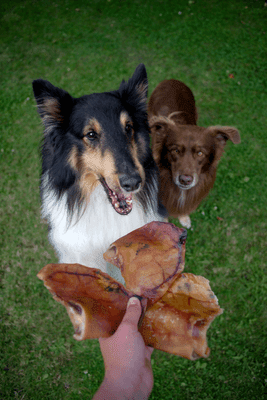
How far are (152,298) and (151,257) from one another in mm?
282

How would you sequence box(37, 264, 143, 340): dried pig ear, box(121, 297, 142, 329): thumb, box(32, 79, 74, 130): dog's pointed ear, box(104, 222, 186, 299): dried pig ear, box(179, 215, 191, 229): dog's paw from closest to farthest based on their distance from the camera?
box(121, 297, 142, 329): thumb
box(37, 264, 143, 340): dried pig ear
box(104, 222, 186, 299): dried pig ear
box(32, 79, 74, 130): dog's pointed ear
box(179, 215, 191, 229): dog's paw

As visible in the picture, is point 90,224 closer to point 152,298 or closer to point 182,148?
point 152,298

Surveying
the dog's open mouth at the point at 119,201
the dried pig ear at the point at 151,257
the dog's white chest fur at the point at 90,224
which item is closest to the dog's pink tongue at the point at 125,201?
the dog's open mouth at the point at 119,201

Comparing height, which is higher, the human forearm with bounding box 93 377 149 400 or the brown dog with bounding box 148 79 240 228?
the brown dog with bounding box 148 79 240 228

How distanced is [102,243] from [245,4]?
21.4 feet

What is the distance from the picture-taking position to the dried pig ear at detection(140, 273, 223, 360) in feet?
5.37

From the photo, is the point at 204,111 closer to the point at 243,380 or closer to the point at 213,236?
the point at 213,236

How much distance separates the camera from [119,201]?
7.76 feet

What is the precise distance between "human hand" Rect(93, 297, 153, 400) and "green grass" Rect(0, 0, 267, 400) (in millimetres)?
2312

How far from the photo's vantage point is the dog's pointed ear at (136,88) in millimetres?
2336

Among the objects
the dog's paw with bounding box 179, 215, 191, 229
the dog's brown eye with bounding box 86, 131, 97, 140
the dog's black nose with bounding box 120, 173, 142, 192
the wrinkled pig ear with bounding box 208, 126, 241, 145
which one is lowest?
the dog's paw with bounding box 179, 215, 191, 229

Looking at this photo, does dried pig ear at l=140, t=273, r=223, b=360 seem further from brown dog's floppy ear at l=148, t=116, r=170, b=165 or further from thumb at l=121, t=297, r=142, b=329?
brown dog's floppy ear at l=148, t=116, r=170, b=165

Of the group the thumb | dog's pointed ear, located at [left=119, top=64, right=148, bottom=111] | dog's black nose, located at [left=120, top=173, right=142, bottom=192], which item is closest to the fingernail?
the thumb

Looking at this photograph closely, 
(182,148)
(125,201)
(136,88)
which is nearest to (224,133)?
(182,148)
